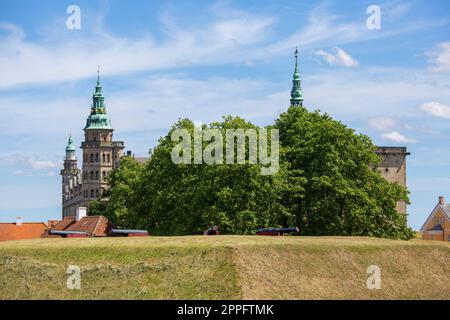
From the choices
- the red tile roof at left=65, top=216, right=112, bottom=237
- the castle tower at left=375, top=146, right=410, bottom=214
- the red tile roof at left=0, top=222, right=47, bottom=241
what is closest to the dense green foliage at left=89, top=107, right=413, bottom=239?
the red tile roof at left=65, top=216, right=112, bottom=237

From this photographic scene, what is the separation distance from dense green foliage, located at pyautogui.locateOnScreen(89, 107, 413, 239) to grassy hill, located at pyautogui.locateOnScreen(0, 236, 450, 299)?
12017mm

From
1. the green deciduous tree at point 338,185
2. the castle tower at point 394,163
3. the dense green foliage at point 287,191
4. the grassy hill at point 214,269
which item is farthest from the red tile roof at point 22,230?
the castle tower at point 394,163

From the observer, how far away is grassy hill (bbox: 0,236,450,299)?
164 feet

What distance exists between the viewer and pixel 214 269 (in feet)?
168

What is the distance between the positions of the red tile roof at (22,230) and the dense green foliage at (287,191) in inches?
858

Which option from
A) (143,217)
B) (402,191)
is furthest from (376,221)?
(143,217)

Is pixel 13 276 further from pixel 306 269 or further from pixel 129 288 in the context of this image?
pixel 306 269

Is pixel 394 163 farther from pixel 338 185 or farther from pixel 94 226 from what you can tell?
pixel 94 226

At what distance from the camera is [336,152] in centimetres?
7706

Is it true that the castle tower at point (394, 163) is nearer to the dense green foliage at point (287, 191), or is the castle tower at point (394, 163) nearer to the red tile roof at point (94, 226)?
the dense green foliage at point (287, 191)

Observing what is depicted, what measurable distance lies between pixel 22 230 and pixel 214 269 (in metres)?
56.6

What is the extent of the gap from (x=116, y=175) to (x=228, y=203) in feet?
108

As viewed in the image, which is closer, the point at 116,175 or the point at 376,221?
the point at 376,221
